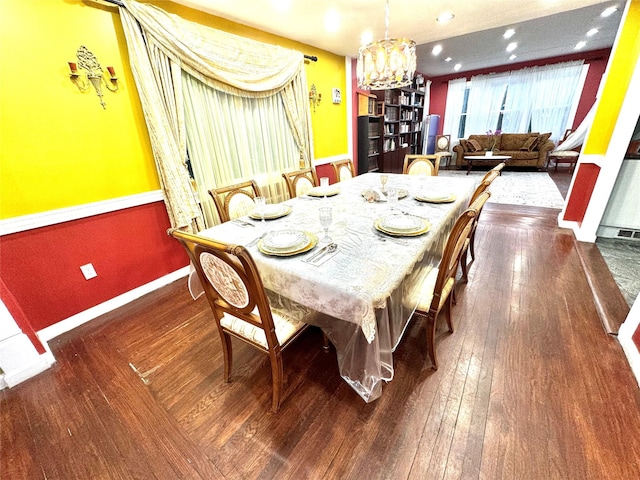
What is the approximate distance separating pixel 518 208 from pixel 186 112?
4182mm

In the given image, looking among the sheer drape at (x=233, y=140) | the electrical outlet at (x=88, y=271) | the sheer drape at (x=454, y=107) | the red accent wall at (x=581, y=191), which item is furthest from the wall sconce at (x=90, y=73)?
the sheer drape at (x=454, y=107)

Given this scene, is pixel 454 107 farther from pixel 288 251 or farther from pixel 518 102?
pixel 288 251

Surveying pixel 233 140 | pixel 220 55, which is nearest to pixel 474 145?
pixel 233 140

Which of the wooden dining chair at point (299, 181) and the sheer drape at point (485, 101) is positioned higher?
the sheer drape at point (485, 101)

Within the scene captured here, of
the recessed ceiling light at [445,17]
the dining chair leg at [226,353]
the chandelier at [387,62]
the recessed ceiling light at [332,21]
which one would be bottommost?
the dining chair leg at [226,353]

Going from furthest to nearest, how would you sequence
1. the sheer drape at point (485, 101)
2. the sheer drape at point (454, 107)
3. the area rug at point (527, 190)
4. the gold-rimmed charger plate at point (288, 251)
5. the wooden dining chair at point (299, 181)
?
the sheer drape at point (454, 107) < the sheer drape at point (485, 101) < the area rug at point (527, 190) < the wooden dining chair at point (299, 181) < the gold-rimmed charger plate at point (288, 251)

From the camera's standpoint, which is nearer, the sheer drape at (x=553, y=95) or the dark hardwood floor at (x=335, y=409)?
the dark hardwood floor at (x=335, y=409)

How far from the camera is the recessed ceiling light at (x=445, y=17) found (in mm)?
2385

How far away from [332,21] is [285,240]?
2419 mm

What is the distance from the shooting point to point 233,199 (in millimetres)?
1850

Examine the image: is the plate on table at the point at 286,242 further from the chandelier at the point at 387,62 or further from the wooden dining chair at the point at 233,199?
the chandelier at the point at 387,62

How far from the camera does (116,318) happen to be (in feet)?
6.25

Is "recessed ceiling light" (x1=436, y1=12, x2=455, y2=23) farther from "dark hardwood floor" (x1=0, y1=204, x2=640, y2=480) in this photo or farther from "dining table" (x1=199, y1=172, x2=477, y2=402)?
"dark hardwood floor" (x1=0, y1=204, x2=640, y2=480)

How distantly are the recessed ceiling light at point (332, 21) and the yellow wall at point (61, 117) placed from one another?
1.19 m
